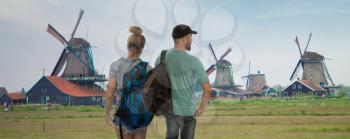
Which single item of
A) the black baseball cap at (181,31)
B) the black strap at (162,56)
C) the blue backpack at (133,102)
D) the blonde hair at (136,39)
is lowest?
the blue backpack at (133,102)

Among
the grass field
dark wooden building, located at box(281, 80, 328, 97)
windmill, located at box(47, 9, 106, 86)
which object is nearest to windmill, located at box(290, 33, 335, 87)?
dark wooden building, located at box(281, 80, 328, 97)

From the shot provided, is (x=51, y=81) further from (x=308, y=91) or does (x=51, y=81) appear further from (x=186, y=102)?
(x=186, y=102)

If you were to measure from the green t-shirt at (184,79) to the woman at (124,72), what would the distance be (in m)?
0.29

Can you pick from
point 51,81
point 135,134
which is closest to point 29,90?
point 51,81

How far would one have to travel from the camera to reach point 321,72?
98.1m

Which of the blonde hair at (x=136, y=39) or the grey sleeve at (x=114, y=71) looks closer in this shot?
the blonde hair at (x=136, y=39)

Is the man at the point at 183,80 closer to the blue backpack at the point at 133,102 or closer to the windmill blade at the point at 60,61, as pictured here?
the blue backpack at the point at 133,102

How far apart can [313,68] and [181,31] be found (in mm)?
95801

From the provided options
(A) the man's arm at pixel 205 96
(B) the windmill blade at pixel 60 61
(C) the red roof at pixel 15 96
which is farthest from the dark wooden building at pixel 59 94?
(A) the man's arm at pixel 205 96

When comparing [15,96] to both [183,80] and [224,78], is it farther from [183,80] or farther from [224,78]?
[183,80]

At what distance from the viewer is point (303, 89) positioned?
296 ft

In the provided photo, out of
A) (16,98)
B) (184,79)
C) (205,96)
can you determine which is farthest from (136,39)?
(16,98)

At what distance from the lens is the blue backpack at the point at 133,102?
5527 millimetres

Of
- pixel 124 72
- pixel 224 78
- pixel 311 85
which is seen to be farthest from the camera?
pixel 224 78
